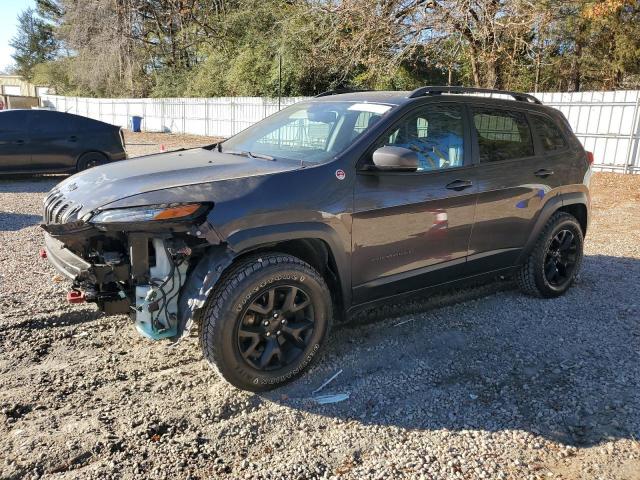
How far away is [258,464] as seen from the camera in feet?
9.09

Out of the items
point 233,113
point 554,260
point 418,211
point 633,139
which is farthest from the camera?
point 233,113

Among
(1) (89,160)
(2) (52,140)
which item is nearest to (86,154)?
(1) (89,160)

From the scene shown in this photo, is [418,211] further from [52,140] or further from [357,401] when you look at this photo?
[52,140]

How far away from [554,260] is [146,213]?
4012 mm

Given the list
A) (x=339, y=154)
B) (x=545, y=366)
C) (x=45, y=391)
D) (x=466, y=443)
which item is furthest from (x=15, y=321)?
(x=545, y=366)

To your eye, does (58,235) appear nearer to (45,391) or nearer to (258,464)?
(45,391)

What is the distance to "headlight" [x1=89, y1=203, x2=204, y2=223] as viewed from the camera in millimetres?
2988

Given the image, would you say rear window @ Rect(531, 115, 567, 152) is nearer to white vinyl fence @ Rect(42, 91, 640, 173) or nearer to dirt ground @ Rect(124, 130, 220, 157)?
white vinyl fence @ Rect(42, 91, 640, 173)

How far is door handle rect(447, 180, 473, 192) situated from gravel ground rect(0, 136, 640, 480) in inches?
46.1

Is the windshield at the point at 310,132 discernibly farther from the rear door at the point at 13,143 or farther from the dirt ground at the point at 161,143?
the dirt ground at the point at 161,143

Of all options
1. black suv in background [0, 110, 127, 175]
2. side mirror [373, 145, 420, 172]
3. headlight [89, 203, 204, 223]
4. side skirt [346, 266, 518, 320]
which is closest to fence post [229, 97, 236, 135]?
black suv in background [0, 110, 127, 175]

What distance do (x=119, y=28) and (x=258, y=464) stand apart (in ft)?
126

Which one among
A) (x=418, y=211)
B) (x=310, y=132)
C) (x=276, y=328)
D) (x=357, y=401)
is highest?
(x=310, y=132)

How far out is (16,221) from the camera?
A: 26.1 ft
